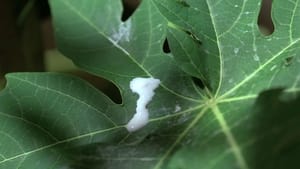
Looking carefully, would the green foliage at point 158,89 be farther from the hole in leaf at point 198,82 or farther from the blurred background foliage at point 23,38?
the blurred background foliage at point 23,38

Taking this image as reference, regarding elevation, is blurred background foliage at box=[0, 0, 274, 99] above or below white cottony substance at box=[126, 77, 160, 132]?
above

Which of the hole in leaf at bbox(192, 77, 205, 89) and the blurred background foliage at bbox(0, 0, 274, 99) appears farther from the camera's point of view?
the blurred background foliage at bbox(0, 0, 274, 99)

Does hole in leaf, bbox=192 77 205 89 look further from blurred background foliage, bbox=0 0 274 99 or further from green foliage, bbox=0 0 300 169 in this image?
blurred background foliage, bbox=0 0 274 99

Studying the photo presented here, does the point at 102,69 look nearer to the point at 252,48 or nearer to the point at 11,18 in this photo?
the point at 252,48

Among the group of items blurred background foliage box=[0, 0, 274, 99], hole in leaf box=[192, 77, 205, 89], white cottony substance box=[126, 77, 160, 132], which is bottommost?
white cottony substance box=[126, 77, 160, 132]

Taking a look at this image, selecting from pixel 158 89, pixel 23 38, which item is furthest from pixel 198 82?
pixel 23 38

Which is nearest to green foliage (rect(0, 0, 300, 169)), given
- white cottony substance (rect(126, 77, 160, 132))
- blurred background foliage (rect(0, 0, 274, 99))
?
white cottony substance (rect(126, 77, 160, 132))

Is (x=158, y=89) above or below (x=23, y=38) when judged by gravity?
below

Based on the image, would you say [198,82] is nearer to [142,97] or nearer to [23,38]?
[142,97]
